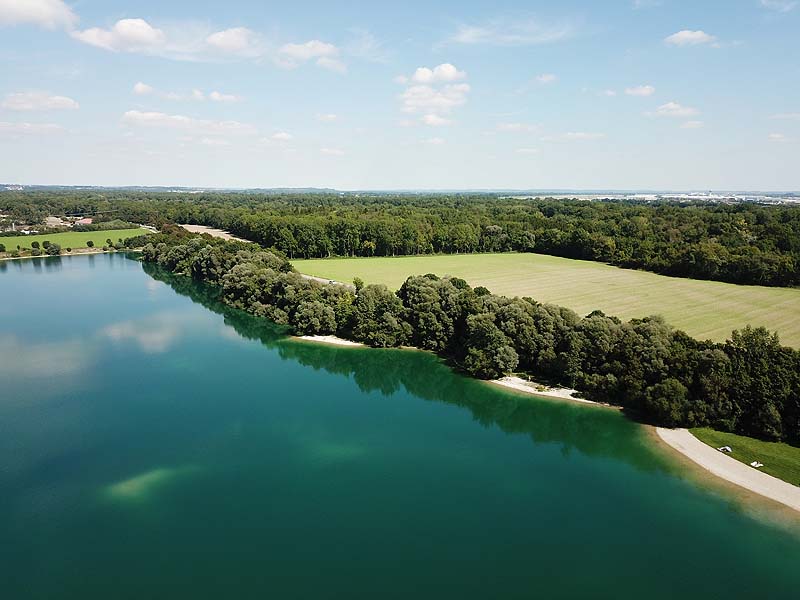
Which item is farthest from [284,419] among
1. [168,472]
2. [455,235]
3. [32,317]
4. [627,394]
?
[455,235]

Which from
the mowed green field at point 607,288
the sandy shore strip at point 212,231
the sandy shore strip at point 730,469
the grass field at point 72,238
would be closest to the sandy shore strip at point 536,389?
the sandy shore strip at point 730,469

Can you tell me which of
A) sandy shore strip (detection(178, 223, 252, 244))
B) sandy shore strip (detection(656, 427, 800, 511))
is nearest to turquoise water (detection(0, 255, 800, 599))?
sandy shore strip (detection(656, 427, 800, 511))

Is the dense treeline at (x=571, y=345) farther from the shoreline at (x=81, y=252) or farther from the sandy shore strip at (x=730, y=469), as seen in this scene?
the shoreline at (x=81, y=252)

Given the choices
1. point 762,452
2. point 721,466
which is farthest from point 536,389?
point 762,452

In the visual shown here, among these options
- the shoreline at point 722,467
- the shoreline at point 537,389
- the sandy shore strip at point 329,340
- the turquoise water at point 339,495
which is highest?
the sandy shore strip at point 329,340

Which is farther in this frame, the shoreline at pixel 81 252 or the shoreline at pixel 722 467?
the shoreline at pixel 81 252

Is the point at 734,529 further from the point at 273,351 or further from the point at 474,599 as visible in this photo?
the point at 273,351

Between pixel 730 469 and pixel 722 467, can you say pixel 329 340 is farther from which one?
pixel 730 469
